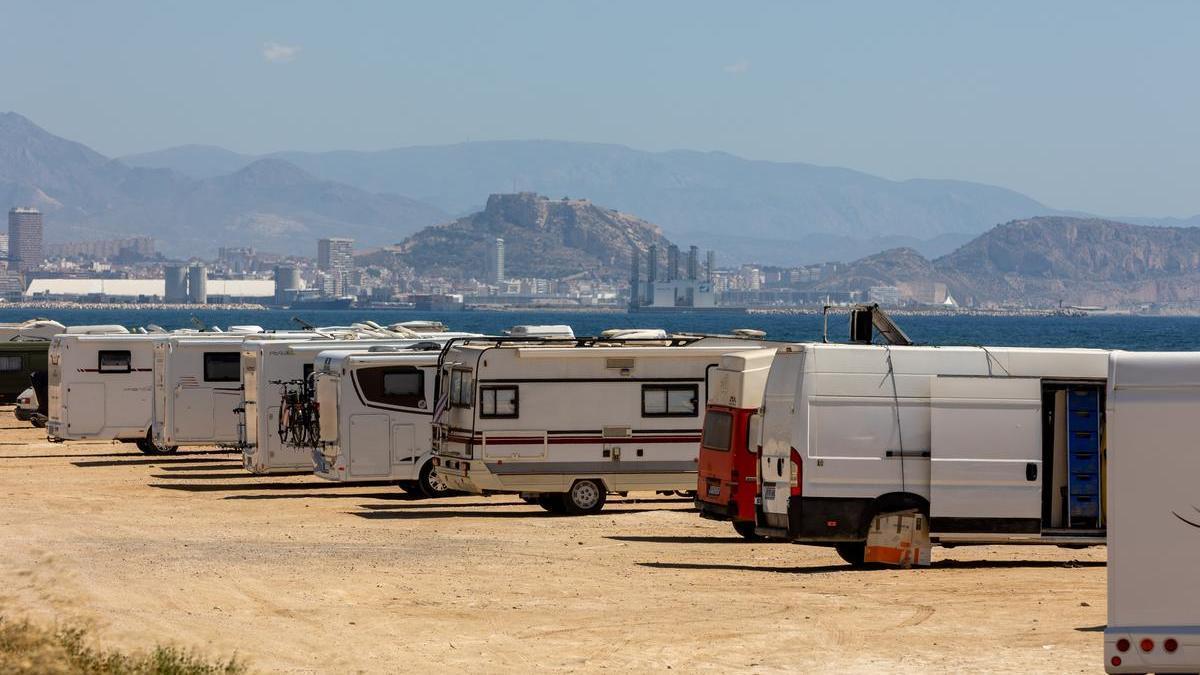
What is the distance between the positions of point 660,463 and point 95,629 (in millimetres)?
12178

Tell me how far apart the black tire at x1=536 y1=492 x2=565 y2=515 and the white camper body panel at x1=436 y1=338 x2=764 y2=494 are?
0.29m

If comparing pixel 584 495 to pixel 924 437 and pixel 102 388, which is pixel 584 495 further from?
pixel 102 388

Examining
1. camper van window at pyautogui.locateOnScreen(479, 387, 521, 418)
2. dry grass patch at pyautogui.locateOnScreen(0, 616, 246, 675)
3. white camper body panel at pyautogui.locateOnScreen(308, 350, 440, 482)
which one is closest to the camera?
dry grass patch at pyautogui.locateOnScreen(0, 616, 246, 675)

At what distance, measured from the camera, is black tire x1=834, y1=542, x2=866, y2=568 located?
2011 centimetres

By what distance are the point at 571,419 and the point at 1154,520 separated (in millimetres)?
14997

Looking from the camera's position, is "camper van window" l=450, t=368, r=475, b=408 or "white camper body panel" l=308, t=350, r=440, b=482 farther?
"white camper body panel" l=308, t=350, r=440, b=482

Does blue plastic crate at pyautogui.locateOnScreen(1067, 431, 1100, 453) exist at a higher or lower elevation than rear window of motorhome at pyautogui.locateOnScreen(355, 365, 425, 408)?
lower

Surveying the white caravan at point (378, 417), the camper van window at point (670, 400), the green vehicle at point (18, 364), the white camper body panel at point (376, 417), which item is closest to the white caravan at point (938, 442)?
the camper van window at point (670, 400)

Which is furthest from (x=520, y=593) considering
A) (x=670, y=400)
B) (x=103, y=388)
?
(x=103, y=388)

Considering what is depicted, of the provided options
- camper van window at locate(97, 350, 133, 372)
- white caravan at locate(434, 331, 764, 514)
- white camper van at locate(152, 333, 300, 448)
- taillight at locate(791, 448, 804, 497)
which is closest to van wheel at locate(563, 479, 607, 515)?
white caravan at locate(434, 331, 764, 514)

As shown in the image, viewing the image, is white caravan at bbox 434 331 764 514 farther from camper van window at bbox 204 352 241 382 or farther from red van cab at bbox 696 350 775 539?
camper van window at bbox 204 352 241 382

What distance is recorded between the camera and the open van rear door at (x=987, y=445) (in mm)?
19391

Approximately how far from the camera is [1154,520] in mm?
11570

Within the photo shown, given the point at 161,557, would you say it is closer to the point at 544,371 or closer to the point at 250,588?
the point at 250,588
